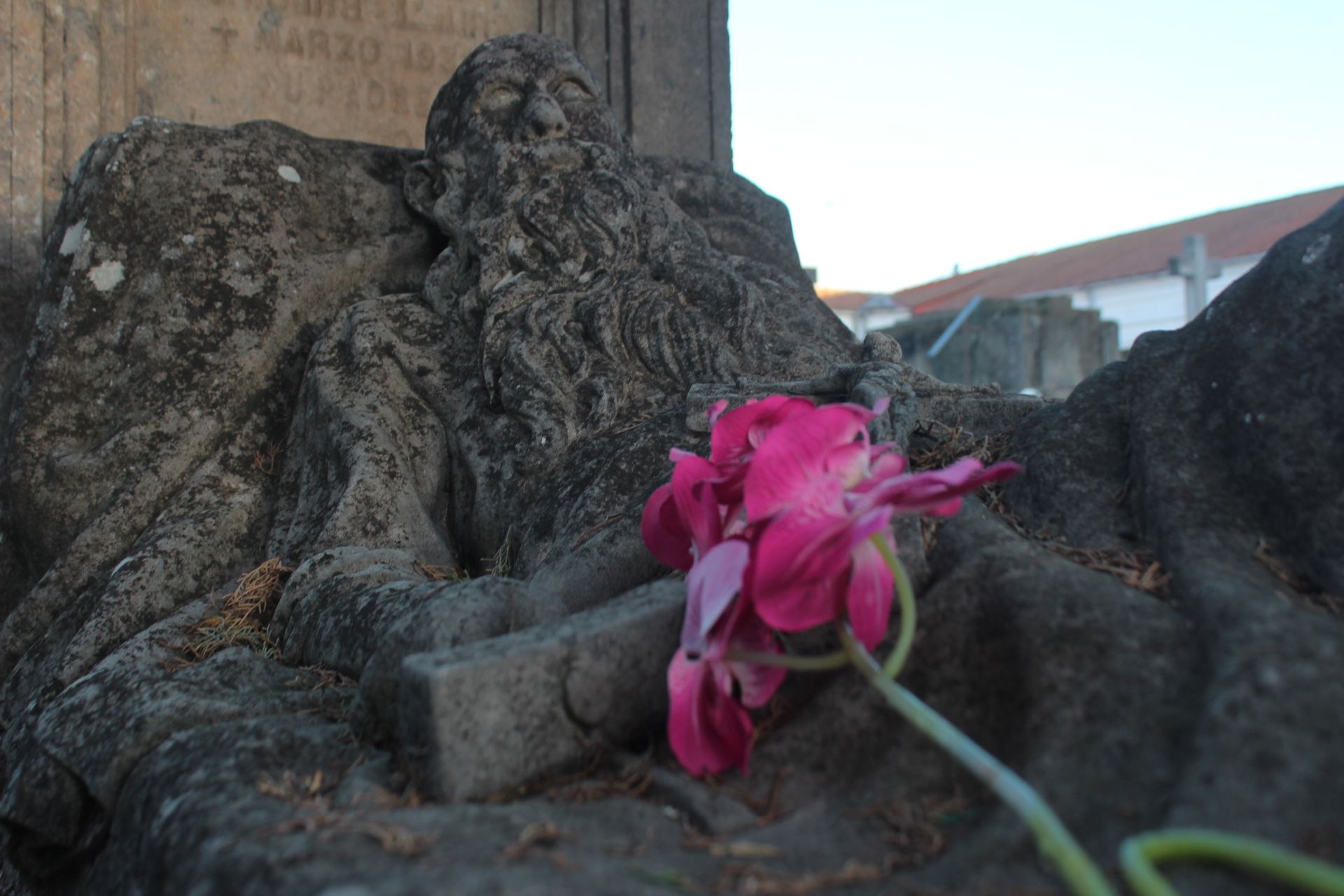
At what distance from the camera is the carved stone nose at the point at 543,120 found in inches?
116

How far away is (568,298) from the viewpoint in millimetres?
2670

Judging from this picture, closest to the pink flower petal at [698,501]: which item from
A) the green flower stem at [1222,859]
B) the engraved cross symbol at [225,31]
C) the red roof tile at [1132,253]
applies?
the green flower stem at [1222,859]

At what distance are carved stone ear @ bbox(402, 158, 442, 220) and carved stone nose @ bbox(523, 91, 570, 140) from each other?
42 cm

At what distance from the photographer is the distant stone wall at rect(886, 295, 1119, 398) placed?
436 inches

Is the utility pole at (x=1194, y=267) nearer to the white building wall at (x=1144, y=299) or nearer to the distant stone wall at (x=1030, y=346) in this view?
the white building wall at (x=1144, y=299)

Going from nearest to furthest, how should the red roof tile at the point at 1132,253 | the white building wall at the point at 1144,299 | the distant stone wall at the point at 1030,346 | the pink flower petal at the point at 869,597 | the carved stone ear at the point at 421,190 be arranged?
1. the pink flower petal at the point at 869,597
2. the carved stone ear at the point at 421,190
3. the distant stone wall at the point at 1030,346
4. the white building wall at the point at 1144,299
5. the red roof tile at the point at 1132,253

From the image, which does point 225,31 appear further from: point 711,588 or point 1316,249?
point 1316,249

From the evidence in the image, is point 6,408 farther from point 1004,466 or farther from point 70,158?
point 1004,466

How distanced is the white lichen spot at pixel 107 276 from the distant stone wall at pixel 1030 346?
849cm

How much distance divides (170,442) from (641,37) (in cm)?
274

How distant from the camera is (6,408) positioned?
9.71 feet

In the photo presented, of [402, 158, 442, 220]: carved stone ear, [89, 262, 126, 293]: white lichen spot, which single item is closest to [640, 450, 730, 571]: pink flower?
[402, 158, 442, 220]: carved stone ear

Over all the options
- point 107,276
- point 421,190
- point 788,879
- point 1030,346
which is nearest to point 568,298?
point 421,190

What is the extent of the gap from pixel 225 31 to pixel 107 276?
4.96ft
